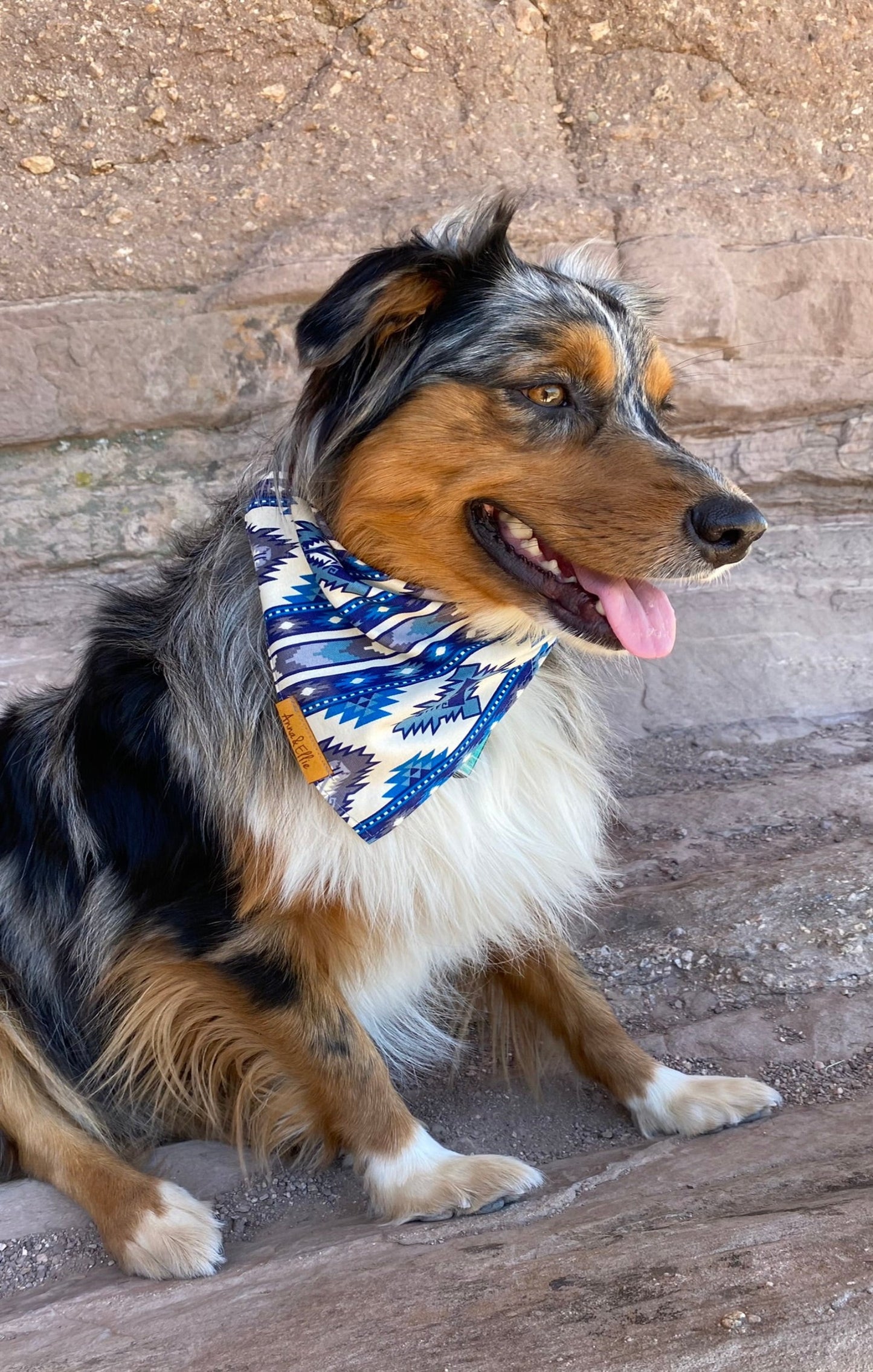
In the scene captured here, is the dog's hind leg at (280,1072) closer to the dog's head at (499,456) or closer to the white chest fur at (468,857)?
the white chest fur at (468,857)

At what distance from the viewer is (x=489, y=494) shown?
2.50m

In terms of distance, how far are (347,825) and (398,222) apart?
3.15 meters

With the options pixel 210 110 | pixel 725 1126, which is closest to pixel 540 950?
pixel 725 1126

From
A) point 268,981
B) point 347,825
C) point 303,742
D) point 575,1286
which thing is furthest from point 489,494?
point 575,1286

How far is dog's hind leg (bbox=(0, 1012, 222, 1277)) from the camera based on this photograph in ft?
8.05

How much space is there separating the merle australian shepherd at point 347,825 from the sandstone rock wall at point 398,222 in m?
1.82

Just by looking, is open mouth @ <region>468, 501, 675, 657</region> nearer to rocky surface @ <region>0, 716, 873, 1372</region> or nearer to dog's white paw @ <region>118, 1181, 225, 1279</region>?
rocky surface @ <region>0, 716, 873, 1372</region>

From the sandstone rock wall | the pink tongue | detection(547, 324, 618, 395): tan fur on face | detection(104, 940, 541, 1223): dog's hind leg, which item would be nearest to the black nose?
the pink tongue

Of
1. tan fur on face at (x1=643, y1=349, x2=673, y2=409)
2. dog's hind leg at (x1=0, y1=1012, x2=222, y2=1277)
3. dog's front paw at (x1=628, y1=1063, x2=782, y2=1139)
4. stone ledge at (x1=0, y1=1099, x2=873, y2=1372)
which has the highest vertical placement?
tan fur on face at (x1=643, y1=349, x2=673, y2=409)

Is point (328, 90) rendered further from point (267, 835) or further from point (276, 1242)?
point (276, 1242)

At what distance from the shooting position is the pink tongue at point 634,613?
2486mm

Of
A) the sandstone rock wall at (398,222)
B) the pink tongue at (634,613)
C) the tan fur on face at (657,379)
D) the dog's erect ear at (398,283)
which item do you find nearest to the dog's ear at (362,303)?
the dog's erect ear at (398,283)

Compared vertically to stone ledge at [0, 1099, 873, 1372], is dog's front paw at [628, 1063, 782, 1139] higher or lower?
lower

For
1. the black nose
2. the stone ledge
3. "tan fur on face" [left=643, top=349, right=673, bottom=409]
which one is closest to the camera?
the stone ledge
